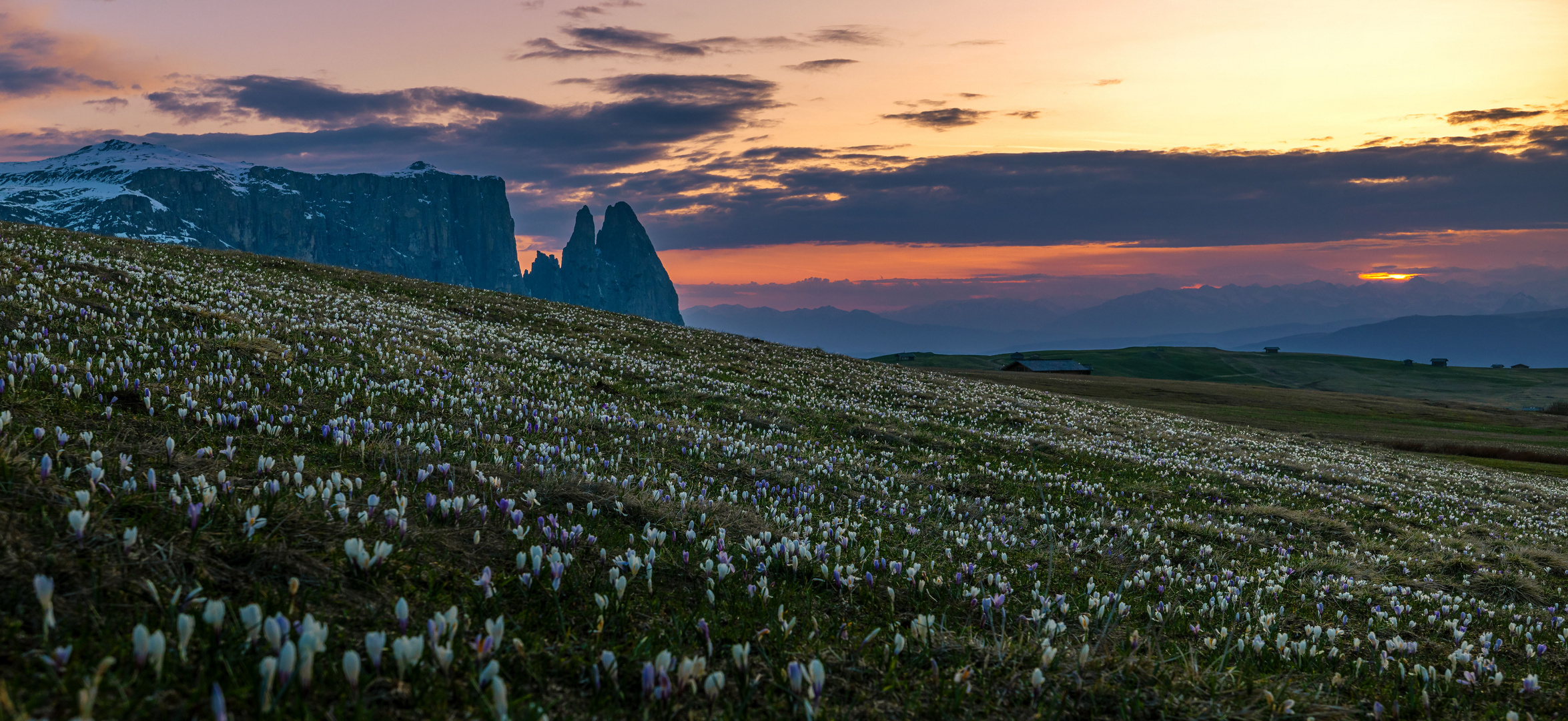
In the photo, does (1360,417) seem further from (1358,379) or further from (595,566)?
(1358,379)

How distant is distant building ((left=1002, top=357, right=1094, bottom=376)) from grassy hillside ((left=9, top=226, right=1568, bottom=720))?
138 meters

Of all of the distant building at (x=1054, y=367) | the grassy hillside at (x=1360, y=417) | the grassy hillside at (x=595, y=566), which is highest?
the grassy hillside at (x=595, y=566)

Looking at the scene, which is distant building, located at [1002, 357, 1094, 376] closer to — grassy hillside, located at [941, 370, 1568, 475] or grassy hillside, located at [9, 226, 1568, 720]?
grassy hillside, located at [941, 370, 1568, 475]

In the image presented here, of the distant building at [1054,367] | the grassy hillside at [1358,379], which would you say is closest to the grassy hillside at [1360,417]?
the distant building at [1054,367]

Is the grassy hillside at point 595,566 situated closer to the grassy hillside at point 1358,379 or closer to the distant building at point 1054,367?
the distant building at point 1054,367

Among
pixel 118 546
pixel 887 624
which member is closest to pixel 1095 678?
pixel 887 624

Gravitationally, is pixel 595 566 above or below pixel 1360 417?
above

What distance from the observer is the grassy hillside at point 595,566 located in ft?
10.4

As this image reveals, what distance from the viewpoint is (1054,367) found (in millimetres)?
150750

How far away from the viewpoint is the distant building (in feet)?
487

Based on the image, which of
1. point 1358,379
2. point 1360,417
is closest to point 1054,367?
point 1360,417

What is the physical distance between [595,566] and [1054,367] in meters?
158

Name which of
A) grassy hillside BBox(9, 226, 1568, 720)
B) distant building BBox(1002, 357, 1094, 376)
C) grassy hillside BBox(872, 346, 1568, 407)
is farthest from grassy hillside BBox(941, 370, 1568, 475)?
grassy hillside BBox(872, 346, 1568, 407)

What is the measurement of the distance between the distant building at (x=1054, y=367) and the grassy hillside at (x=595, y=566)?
13828cm
